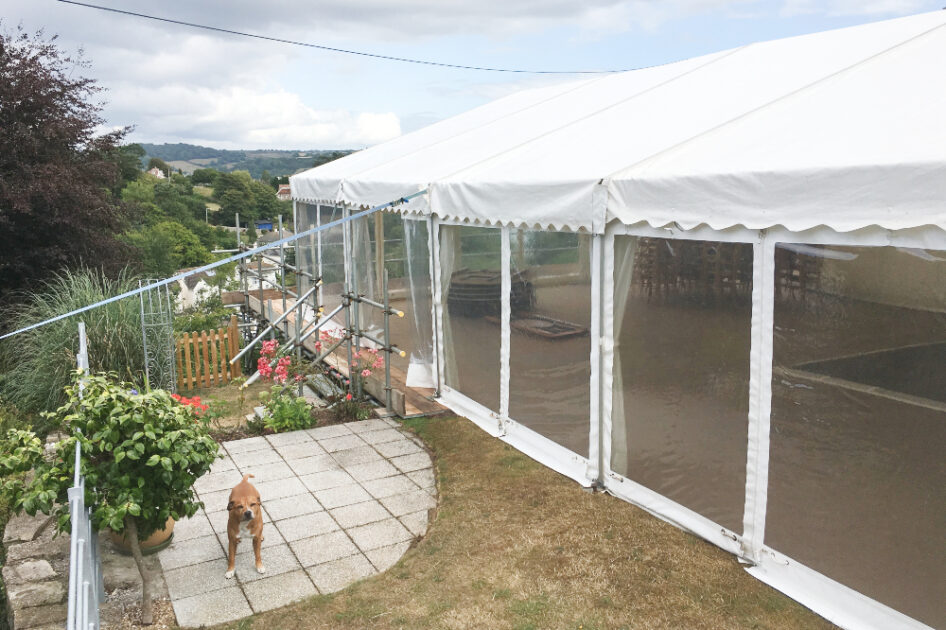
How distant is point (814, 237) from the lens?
353 cm

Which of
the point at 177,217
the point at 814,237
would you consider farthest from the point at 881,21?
the point at 177,217

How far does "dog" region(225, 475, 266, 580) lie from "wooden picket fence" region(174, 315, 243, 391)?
6.19m

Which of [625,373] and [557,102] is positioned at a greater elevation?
[557,102]

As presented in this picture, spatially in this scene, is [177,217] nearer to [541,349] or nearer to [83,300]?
[83,300]

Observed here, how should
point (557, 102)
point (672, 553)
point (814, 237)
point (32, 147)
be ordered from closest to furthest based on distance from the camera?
point (814, 237) < point (672, 553) < point (557, 102) < point (32, 147)

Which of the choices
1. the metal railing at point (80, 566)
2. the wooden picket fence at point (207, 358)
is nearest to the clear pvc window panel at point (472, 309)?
the metal railing at point (80, 566)

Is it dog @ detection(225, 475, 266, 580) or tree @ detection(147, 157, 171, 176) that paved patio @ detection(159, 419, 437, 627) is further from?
tree @ detection(147, 157, 171, 176)

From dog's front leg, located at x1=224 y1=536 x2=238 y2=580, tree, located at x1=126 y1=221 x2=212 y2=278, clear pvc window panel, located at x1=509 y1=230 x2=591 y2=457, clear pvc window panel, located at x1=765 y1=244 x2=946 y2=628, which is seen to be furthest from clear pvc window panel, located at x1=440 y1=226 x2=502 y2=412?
tree, located at x1=126 y1=221 x2=212 y2=278

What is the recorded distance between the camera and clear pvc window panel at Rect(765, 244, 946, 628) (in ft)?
10.4

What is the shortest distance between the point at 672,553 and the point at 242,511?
99.0 inches

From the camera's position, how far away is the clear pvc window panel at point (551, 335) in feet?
17.3

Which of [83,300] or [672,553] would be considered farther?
[83,300]

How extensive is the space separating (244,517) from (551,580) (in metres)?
1.78

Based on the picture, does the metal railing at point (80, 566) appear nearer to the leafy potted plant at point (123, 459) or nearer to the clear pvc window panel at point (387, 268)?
the leafy potted plant at point (123, 459)
